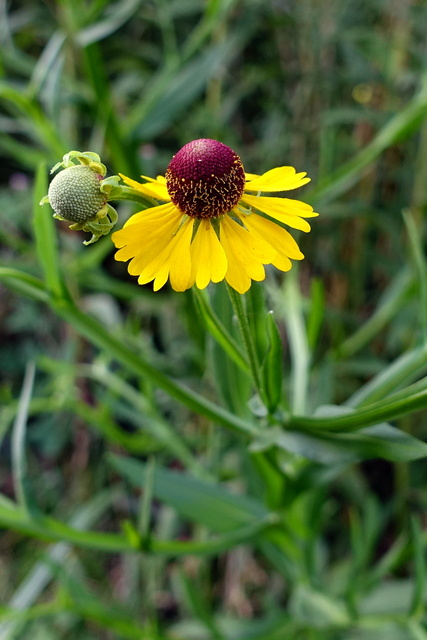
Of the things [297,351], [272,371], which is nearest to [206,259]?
[272,371]

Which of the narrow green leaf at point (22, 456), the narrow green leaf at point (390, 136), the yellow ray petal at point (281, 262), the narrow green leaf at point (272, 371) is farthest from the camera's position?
the narrow green leaf at point (390, 136)

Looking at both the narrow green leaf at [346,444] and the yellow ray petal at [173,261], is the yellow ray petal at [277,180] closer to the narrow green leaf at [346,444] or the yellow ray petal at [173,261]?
the yellow ray petal at [173,261]

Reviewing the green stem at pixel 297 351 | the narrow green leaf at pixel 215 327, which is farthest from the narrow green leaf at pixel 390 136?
the narrow green leaf at pixel 215 327

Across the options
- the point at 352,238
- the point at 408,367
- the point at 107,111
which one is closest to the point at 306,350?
the point at 408,367

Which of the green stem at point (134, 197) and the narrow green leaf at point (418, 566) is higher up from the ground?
the green stem at point (134, 197)

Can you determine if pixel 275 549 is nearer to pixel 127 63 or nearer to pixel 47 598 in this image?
pixel 47 598

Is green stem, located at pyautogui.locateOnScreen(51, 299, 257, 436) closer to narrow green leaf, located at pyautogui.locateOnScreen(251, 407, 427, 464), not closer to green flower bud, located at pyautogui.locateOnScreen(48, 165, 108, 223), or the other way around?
narrow green leaf, located at pyautogui.locateOnScreen(251, 407, 427, 464)

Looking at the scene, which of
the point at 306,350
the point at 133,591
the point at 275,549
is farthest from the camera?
the point at 133,591

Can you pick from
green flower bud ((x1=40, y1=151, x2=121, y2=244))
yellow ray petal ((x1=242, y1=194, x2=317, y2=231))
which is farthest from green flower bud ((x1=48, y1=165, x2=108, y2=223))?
yellow ray petal ((x1=242, y1=194, x2=317, y2=231))
